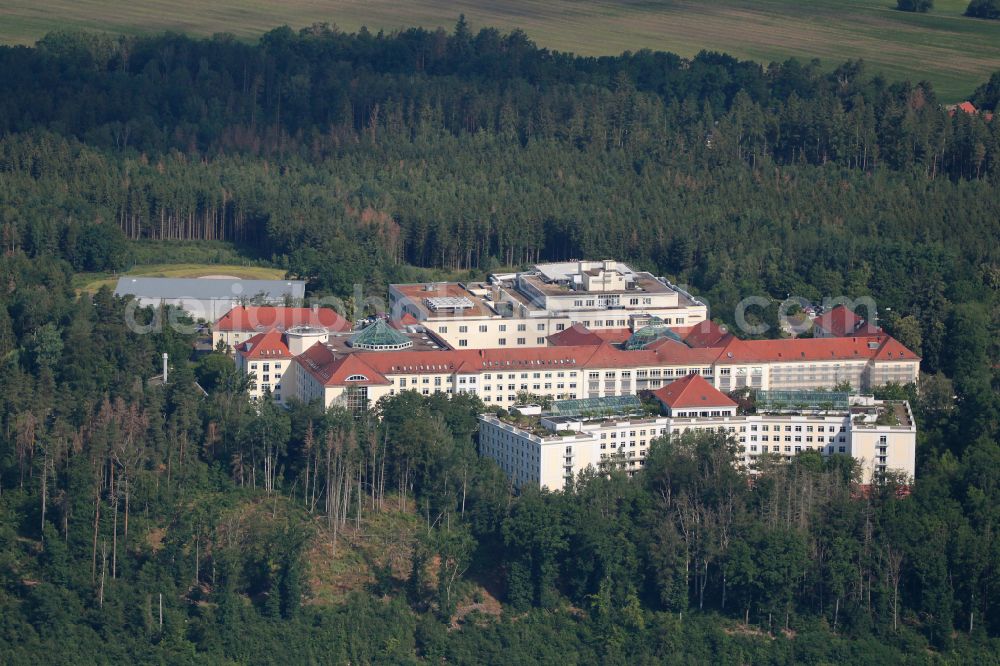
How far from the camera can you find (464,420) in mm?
91000

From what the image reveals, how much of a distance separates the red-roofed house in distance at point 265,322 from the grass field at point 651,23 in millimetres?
74505

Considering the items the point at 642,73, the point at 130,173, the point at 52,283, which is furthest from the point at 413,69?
the point at 52,283

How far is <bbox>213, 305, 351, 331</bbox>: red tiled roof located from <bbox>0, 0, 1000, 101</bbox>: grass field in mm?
74321

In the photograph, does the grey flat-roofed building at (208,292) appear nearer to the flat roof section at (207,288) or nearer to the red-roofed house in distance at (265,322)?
the flat roof section at (207,288)

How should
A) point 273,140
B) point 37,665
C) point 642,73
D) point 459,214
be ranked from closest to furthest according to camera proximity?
point 37,665
point 459,214
point 273,140
point 642,73

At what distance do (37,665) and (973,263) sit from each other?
174 ft

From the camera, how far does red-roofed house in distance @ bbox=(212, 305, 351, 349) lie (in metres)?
101

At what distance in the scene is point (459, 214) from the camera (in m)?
124

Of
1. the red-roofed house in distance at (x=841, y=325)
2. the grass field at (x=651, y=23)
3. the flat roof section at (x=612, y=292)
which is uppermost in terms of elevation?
the grass field at (x=651, y=23)

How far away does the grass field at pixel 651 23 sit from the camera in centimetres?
17462

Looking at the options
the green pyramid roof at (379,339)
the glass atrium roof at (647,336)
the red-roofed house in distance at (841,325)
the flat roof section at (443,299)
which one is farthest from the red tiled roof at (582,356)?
the flat roof section at (443,299)

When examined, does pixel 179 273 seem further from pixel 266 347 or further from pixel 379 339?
pixel 379 339

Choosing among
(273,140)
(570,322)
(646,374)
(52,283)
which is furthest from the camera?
(273,140)

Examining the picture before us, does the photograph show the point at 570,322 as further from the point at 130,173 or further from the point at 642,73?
the point at 642,73
